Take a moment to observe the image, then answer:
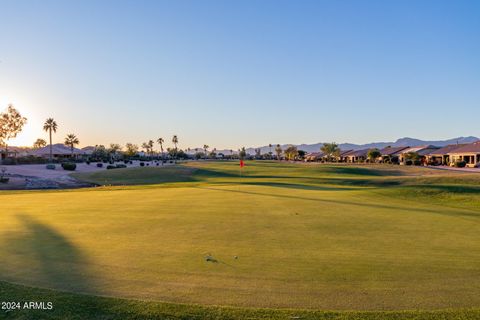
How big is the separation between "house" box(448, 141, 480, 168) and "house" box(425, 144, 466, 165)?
1.67 metres

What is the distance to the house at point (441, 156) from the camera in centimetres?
8544

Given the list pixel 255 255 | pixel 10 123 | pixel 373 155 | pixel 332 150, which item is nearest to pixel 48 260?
pixel 255 255

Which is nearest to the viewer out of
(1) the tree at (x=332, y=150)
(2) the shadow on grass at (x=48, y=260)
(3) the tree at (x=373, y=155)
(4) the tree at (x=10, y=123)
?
(2) the shadow on grass at (x=48, y=260)

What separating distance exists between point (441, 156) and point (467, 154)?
12780 mm

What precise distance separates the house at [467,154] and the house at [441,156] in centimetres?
167

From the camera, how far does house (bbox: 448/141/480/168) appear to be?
74188mm

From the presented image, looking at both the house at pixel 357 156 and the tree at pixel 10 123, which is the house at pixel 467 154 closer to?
the house at pixel 357 156

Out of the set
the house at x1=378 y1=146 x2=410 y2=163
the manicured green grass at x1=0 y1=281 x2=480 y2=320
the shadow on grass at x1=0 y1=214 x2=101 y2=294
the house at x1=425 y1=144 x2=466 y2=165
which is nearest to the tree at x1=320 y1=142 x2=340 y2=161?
the house at x1=378 y1=146 x2=410 y2=163

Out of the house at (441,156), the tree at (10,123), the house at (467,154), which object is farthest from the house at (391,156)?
the tree at (10,123)

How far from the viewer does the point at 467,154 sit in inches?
3000

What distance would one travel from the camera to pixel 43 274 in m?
6.65

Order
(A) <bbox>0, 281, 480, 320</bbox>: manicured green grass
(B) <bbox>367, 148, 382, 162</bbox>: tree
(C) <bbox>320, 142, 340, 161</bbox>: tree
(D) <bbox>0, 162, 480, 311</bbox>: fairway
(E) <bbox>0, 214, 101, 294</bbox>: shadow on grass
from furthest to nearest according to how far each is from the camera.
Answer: (C) <bbox>320, 142, 340, 161</bbox>: tree → (B) <bbox>367, 148, 382, 162</bbox>: tree → (E) <bbox>0, 214, 101, 294</bbox>: shadow on grass → (D) <bbox>0, 162, 480, 311</bbox>: fairway → (A) <bbox>0, 281, 480, 320</bbox>: manicured green grass

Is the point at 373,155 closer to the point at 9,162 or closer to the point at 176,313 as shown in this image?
the point at 9,162

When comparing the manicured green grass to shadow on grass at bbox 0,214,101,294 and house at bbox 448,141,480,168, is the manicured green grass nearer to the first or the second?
shadow on grass at bbox 0,214,101,294
